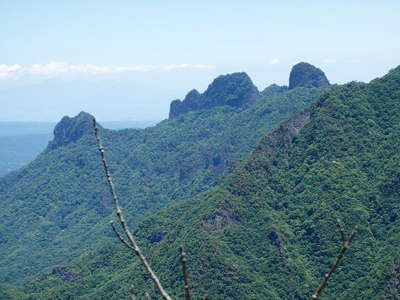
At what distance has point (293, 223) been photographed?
54000mm

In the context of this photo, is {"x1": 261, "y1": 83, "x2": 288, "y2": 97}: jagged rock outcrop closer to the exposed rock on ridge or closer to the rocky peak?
the rocky peak

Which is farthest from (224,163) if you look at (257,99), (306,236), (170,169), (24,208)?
(306,236)

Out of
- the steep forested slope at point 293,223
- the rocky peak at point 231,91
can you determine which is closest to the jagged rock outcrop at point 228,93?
the rocky peak at point 231,91

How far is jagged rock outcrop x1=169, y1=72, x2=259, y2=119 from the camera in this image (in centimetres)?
12800

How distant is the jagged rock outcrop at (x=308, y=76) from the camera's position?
112m

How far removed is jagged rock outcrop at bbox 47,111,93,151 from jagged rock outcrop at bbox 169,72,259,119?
24302 millimetres

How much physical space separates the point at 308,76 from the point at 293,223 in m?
63.0

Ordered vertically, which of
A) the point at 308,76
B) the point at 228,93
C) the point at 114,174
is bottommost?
the point at 114,174

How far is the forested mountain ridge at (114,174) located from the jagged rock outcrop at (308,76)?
361cm

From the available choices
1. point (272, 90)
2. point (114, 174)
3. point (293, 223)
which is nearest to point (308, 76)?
point (272, 90)

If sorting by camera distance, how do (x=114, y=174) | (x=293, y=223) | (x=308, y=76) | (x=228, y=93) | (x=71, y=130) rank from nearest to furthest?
(x=293, y=223) → (x=308, y=76) → (x=114, y=174) → (x=228, y=93) → (x=71, y=130)

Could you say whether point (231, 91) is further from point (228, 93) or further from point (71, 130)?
point (71, 130)

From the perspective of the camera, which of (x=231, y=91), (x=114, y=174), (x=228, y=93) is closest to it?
(x=114, y=174)

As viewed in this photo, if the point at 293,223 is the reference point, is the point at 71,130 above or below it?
above
